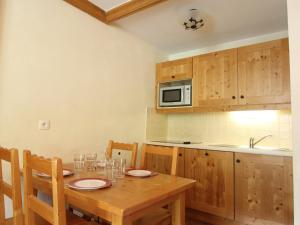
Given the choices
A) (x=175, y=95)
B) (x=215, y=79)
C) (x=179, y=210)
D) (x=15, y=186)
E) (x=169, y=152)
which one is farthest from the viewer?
(x=175, y=95)

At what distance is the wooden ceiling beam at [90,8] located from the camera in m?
2.32

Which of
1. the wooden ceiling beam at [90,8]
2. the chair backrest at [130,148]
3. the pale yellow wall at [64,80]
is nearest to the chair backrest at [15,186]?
the pale yellow wall at [64,80]

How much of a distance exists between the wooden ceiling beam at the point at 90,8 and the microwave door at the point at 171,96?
127 cm

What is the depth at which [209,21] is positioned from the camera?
8.34 feet

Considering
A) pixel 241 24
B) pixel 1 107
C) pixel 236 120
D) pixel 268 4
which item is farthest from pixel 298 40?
pixel 1 107

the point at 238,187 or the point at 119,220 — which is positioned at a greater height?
the point at 119,220

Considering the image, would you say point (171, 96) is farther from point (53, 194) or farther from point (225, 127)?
point (53, 194)

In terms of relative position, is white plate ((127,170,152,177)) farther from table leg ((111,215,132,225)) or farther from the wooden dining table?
table leg ((111,215,132,225))

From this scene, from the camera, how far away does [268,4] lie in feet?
7.08

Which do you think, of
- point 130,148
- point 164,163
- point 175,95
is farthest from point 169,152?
point 175,95

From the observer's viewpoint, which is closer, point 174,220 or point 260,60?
point 174,220

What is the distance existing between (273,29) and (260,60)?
51 cm

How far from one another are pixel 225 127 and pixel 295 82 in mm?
1498

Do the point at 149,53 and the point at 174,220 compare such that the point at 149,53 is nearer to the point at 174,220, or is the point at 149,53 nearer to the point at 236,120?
the point at 236,120
